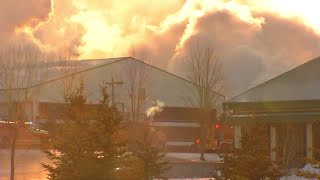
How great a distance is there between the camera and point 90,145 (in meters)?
14.2

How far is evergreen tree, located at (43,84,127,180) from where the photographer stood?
14062mm

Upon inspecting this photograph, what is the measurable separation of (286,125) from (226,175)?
39.7ft

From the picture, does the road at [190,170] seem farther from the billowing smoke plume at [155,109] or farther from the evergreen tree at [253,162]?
the billowing smoke plume at [155,109]

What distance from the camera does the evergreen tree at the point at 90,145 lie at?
14.1 meters

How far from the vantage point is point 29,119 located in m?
55.0

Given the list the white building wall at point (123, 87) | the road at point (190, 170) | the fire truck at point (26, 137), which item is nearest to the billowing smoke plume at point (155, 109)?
the white building wall at point (123, 87)

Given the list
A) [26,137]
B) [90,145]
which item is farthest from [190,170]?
[90,145]

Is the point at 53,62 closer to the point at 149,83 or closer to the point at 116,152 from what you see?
the point at 149,83

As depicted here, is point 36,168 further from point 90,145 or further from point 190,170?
point 90,145

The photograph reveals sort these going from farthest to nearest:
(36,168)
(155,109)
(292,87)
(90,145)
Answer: (155,109) → (292,87) → (36,168) → (90,145)

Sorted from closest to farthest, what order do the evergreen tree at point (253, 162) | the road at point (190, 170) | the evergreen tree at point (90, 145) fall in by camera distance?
the evergreen tree at point (90, 145)
the evergreen tree at point (253, 162)
the road at point (190, 170)

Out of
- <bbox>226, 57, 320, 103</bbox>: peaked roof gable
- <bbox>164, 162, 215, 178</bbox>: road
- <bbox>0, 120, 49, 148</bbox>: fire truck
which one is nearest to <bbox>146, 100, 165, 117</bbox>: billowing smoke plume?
<bbox>0, 120, 49, 148</bbox>: fire truck

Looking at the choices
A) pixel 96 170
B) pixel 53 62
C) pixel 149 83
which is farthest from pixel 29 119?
pixel 96 170

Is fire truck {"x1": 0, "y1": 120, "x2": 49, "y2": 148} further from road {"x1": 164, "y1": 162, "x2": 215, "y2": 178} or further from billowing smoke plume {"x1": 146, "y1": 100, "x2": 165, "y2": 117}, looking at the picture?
billowing smoke plume {"x1": 146, "y1": 100, "x2": 165, "y2": 117}
